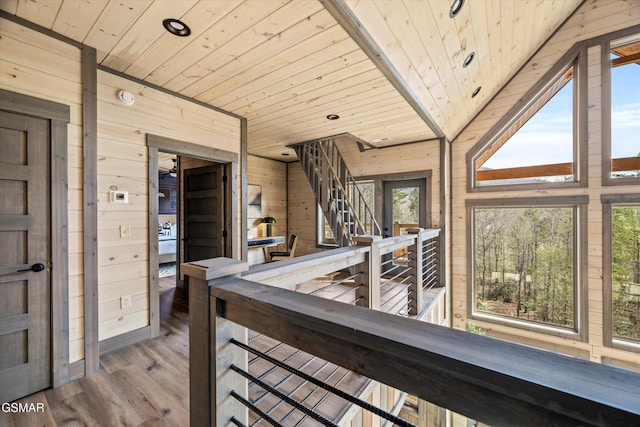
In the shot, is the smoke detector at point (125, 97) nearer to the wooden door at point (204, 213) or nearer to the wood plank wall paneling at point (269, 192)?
the wooden door at point (204, 213)

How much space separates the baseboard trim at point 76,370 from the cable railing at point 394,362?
1.76 metres

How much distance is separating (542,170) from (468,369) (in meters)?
4.54

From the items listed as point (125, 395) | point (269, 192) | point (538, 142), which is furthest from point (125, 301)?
point (538, 142)

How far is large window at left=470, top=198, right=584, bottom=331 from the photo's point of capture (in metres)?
3.81

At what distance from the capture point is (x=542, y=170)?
154 inches

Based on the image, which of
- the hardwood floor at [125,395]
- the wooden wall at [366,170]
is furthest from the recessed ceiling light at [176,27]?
the wooden wall at [366,170]

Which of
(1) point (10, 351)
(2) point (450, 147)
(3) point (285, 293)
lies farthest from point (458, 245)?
(1) point (10, 351)

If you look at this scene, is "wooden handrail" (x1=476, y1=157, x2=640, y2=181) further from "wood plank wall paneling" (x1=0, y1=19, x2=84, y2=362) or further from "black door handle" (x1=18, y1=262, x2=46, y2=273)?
"black door handle" (x1=18, y1=262, x2=46, y2=273)

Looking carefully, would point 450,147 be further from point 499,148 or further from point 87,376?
point 87,376

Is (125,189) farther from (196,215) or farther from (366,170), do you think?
(366,170)

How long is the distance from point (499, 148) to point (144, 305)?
508cm

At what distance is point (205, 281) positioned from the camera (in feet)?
3.33

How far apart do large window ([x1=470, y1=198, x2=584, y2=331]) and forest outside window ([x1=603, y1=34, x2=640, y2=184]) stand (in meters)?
0.63

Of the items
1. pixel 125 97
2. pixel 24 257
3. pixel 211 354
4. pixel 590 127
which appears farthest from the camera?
pixel 590 127
